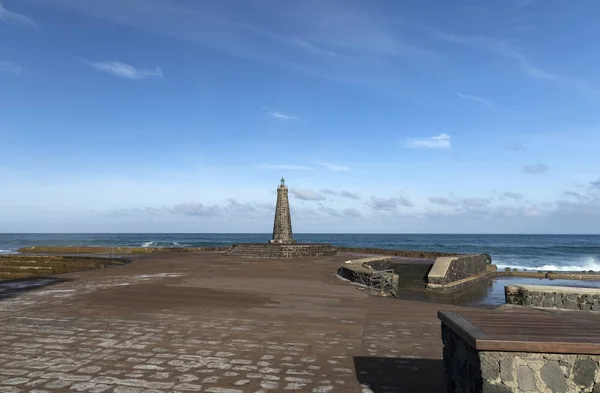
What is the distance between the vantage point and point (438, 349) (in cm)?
620

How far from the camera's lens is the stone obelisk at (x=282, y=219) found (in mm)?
31094

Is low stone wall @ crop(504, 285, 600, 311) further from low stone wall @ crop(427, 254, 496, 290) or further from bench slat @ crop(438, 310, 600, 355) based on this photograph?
low stone wall @ crop(427, 254, 496, 290)

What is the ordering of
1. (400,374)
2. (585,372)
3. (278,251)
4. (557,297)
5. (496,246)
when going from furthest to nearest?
1. (496,246)
2. (278,251)
3. (557,297)
4. (400,374)
5. (585,372)

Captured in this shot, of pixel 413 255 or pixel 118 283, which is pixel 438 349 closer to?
pixel 118 283

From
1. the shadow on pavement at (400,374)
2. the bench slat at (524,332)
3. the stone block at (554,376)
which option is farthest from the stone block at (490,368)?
the shadow on pavement at (400,374)

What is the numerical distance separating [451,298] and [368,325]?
393 inches

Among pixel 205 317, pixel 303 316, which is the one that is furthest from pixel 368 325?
pixel 205 317

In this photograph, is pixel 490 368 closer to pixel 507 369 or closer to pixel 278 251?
pixel 507 369

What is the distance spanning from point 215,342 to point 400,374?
2849 mm

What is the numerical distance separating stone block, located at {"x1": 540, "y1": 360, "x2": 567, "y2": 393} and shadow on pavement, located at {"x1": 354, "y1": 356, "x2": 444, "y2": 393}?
1.59 m

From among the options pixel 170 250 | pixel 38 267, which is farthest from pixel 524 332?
pixel 170 250

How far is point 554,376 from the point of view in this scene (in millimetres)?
3195

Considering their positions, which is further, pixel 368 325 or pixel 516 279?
pixel 516 279

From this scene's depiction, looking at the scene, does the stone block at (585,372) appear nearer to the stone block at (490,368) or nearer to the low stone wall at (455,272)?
the stone block at (490,368)
